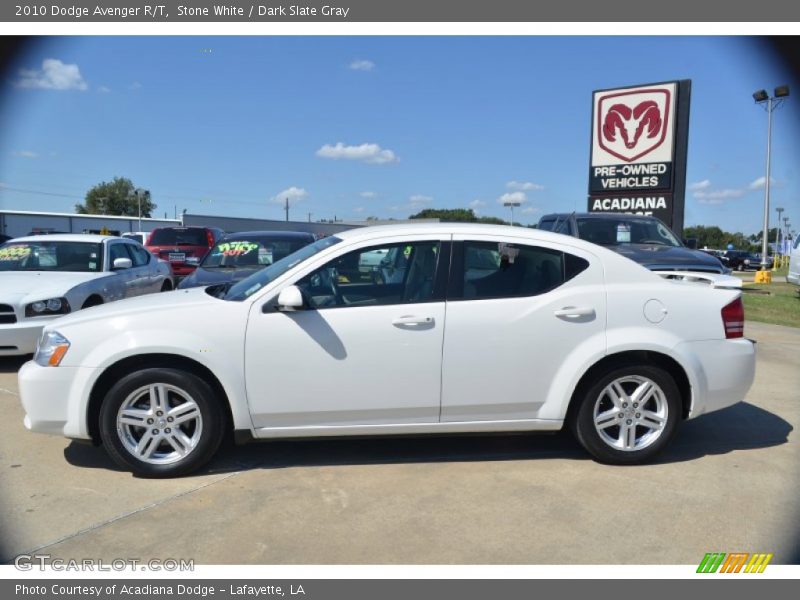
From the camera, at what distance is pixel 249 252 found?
9062 mm

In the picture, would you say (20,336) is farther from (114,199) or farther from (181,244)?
(114,199)

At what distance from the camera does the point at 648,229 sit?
9.80 metres

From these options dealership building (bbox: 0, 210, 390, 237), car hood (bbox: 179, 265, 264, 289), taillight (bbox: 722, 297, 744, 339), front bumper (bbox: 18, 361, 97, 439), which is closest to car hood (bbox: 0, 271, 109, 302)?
car hood (bbox: 179, 265, 264, 289)

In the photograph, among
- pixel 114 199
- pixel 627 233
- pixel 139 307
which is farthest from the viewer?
pixel 114 199

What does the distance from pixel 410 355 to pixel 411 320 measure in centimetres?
22

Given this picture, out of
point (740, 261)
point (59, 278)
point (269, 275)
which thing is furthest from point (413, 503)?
point (740, 261)

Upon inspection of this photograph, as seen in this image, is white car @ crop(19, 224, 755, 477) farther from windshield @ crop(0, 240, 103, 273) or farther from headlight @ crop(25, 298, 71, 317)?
windshield @ crop(0, 240, 103, 273)

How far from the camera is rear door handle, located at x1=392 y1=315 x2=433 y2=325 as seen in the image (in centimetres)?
396

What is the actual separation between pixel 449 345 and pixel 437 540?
123cm

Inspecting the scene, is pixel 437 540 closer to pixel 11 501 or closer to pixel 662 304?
pixel 662 304

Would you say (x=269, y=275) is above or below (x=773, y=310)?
above

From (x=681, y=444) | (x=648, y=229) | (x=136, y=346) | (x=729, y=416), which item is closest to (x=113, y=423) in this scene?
(x=136, y=346)

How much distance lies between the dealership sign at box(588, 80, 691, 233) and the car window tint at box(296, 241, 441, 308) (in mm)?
13779

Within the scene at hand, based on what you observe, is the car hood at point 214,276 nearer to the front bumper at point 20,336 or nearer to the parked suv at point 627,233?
the front bumper at point 20,336
